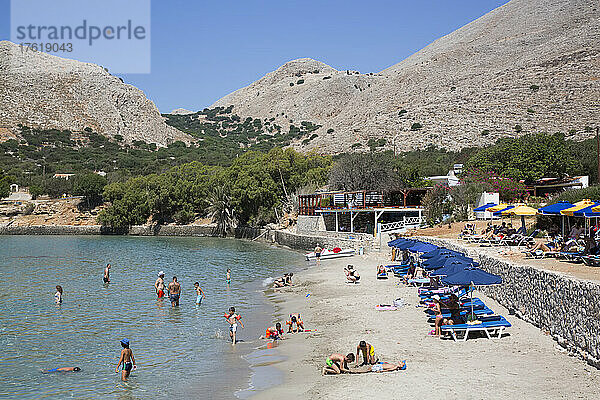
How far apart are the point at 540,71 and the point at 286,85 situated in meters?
112

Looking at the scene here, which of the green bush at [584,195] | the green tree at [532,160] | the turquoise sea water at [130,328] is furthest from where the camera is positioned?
the green tree at [532,160]

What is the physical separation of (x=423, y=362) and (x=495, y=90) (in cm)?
8674

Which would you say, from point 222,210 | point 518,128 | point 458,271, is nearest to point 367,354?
point 458,271

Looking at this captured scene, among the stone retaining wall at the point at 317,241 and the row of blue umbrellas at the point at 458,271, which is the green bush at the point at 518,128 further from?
the row of blue umbrellas at the point at 458,271

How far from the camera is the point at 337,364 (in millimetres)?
12672

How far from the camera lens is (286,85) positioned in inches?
7584

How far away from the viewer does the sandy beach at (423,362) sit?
10664 millimetres

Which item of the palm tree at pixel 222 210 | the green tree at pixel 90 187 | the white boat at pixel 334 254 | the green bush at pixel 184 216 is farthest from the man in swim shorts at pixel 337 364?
the green tree at pixel 90 187

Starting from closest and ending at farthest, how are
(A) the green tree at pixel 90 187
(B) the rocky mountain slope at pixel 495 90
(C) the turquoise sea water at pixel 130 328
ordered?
1. (C) the turquoise sea water at pixel 130 328
2. (A) the green tree at pixel 90 187
3. (B) the rocky mountain slope at pixel 495 90

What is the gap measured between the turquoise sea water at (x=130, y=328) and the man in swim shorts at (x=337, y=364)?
5.28ft

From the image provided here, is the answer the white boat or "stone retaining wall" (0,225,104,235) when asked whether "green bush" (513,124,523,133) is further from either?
"stone retaining wall" (0,225,104,235)

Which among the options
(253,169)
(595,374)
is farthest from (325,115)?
(595,374)

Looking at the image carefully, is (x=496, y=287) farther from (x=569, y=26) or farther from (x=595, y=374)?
(x=569, y=26)

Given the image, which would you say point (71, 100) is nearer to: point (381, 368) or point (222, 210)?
point (222, 210)
